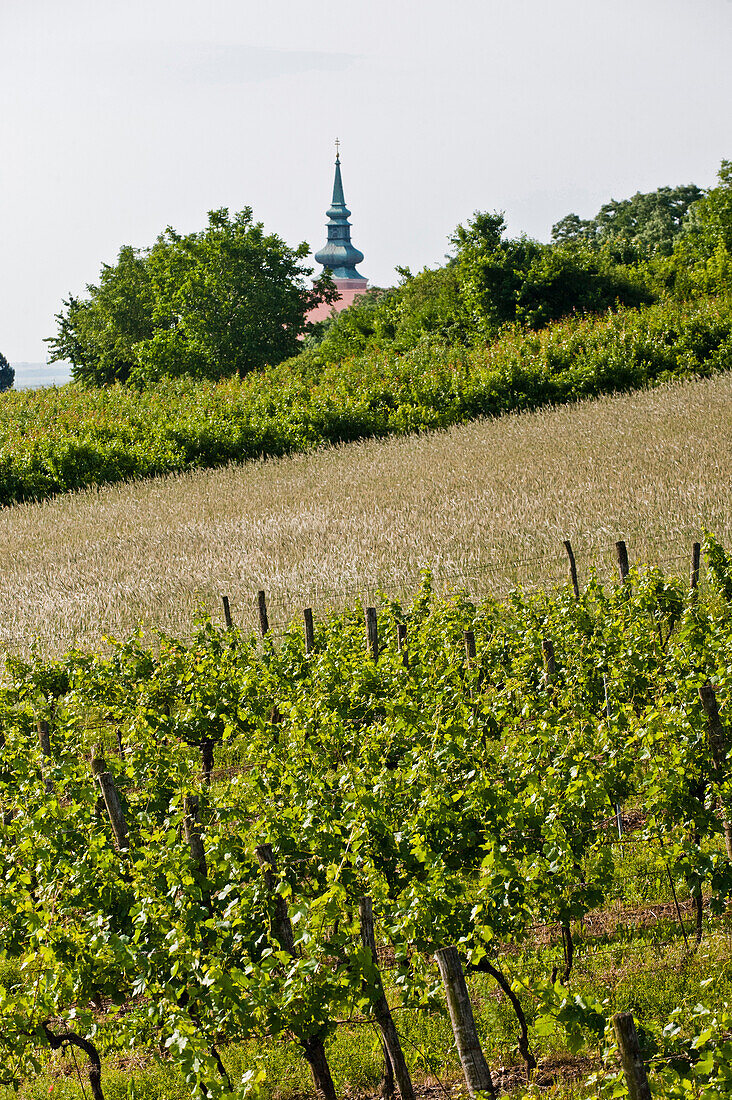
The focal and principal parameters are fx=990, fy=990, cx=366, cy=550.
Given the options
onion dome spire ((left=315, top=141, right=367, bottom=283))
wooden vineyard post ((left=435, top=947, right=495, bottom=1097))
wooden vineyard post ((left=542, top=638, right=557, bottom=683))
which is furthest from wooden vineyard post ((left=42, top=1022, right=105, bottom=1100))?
onion dome spire ((left=315, top=141, right=367, bottom=283))

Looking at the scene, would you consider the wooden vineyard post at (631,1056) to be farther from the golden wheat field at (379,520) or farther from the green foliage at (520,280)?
the green foliage at (520,280)

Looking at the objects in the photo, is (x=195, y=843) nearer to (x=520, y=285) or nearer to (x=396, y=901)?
(x=396, y=901)

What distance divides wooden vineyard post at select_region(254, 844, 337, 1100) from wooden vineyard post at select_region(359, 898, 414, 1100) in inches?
11.2

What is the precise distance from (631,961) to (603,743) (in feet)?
3.63

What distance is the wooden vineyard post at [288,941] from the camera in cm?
413

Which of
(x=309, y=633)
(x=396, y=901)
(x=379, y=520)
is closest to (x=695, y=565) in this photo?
(x=309, y=633)

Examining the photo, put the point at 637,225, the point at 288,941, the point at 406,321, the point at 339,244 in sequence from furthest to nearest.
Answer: the point at 339,244 < the point at 637,225 < the point at 406,321 < the point at 288,941

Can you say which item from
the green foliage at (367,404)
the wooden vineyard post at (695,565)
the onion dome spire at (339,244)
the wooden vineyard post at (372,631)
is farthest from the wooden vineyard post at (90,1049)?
the onion dome spire at (339,244)

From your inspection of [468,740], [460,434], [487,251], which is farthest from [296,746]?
[487,251]

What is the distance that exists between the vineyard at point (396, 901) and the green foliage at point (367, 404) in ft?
61.7

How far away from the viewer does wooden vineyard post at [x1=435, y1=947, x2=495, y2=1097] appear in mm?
3502

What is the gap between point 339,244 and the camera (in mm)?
143250

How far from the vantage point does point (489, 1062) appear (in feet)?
15.3

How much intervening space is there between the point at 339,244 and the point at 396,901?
14623cm
